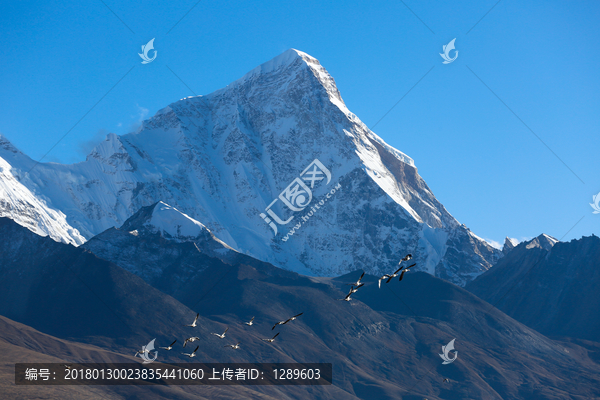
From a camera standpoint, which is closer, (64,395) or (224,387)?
(64,395)

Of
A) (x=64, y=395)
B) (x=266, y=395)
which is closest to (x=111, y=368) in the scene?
(x=64, y=395)

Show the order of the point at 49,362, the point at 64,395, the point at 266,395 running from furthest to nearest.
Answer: the point at 266,395
the point at 49,362
the point at 64,395

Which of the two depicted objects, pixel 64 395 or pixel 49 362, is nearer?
pixel 64 395

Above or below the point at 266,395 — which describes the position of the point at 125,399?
below

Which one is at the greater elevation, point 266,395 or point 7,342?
point 266,395

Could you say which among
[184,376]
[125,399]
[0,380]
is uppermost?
[184,376]

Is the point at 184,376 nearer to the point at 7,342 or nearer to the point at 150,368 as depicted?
the point at 150,368

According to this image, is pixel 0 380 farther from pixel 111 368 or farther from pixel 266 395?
pixel 266 395

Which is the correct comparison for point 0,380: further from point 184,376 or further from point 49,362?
point 184,376

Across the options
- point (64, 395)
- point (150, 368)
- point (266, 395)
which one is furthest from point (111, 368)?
point (266, 395)

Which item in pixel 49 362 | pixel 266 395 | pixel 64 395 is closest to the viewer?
pixel 64 395
